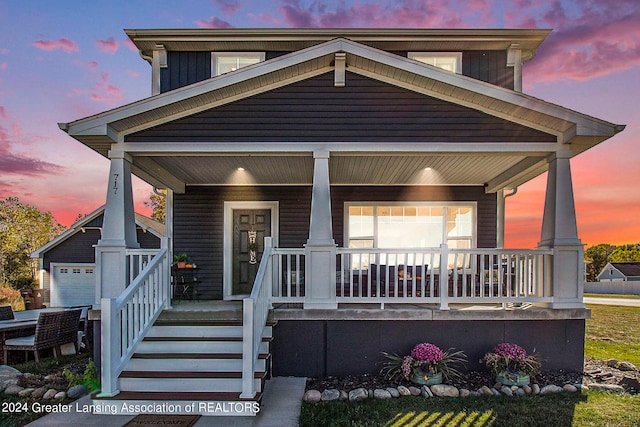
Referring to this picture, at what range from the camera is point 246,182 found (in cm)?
901

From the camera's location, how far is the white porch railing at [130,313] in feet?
16.0

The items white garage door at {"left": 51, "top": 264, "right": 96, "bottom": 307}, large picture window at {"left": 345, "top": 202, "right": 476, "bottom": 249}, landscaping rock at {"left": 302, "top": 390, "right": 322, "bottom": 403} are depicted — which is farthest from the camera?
white garage door at {"left": 51, "top": 264, "right": 96, "bottom": 307}

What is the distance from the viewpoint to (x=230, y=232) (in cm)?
917

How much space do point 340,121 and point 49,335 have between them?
6.78m

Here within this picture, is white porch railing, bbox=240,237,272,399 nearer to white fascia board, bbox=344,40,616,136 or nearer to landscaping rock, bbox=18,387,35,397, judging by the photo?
landscaping rock, bbox=18,387,35,397

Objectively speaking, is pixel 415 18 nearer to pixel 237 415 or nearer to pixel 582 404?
pixel 582 404

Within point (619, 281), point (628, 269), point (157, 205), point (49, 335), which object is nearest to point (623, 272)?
point (628, 269)

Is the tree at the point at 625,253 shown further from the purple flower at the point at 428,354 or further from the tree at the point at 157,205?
the purple flower at the point at 428,354

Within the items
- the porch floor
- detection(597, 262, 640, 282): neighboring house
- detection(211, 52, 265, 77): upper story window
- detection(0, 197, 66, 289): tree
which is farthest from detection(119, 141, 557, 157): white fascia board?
detection(597, 262, 640, 282): neighboring house

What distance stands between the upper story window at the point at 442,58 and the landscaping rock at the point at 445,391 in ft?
21.3

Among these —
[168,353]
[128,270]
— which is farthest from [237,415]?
[128,270]

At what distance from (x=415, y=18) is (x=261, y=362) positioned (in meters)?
9.93

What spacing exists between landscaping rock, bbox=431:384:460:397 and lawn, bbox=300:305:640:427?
119 millimetres

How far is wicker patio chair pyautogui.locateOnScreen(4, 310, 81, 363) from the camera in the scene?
7.93 metres
